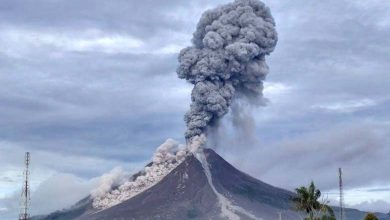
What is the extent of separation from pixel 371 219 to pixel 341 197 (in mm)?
32221

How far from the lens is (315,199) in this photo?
9394cm

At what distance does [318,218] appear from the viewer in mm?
92438

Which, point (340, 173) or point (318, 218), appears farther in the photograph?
point (340, 173)

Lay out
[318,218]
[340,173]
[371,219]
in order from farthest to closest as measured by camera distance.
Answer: [340,173]
[318,218]
[371,219]

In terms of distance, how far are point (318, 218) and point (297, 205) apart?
11.5ft

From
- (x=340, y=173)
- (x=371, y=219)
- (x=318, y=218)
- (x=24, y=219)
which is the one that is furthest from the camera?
(x=340, y=173)

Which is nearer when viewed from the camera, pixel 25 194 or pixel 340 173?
pixel 25 194

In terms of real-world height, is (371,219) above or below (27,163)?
below

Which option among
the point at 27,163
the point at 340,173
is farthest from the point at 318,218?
the point at 27,163

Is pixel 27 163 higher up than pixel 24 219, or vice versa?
pixel 27 163

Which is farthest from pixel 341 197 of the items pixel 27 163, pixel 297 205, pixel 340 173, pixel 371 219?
pixel 27 163

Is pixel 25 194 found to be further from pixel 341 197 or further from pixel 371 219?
pixel 341 197

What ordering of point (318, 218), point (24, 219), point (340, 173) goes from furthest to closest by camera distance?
point (340, 173)
point (318, 218)
point (24, 219)

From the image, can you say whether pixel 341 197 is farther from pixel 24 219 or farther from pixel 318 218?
pixel 24 219
